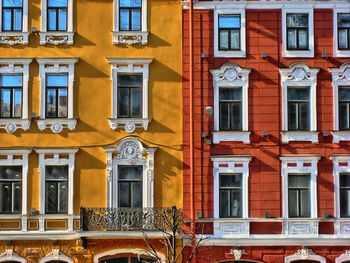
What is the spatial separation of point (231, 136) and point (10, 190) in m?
7.56

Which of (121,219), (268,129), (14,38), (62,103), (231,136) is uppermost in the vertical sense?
(14,38)

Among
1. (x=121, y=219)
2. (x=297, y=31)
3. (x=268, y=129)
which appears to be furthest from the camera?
(x=297, y=31)

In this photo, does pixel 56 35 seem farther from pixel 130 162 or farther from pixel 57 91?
pixel 130 162

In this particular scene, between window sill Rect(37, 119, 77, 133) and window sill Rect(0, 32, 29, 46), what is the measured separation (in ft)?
8.98

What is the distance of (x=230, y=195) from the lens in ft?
77.4

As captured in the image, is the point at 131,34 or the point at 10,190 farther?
the point at 131,34

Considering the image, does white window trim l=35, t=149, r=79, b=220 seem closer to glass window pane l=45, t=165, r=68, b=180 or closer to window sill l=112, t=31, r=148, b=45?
glass window pane l=45, t=165, r=68, b=180

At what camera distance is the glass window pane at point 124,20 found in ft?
79.0

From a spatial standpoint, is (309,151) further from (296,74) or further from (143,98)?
(143,98)

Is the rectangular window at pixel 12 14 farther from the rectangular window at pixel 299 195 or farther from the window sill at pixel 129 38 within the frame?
the rectangular window at pixel 299 195

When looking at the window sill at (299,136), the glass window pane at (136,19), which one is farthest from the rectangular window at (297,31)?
the glass window pane at (136,19)

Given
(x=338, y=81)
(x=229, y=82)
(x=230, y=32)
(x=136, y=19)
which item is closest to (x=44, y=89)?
(x=136, y=19)

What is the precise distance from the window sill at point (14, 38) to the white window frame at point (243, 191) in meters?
7.45

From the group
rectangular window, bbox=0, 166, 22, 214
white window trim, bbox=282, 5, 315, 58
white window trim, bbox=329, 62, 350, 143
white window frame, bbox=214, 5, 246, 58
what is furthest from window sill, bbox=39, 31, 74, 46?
white window trim, bbox=329, 62, 350, 143
